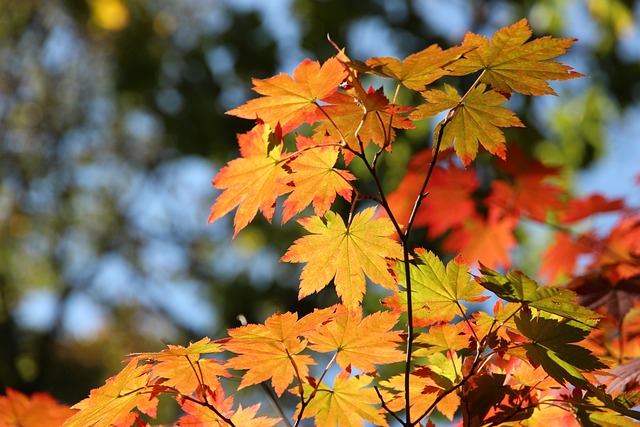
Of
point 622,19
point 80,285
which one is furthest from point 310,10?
point 80,285

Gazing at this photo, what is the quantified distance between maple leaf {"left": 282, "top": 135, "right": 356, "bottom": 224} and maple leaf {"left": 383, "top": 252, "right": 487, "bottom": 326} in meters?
0.10

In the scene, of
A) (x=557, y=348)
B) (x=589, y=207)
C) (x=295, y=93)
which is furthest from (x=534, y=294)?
(x=589, y=207)

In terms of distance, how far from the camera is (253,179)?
2.08 ft

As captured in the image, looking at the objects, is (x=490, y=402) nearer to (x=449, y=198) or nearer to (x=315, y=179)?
(x=315, y=179)

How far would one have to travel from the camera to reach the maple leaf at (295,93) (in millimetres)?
557

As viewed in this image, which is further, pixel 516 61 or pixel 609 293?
pixel 609 293

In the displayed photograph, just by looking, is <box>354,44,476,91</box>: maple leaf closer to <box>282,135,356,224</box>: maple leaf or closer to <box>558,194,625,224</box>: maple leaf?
<box>282,135,356,224</box>: maple leaf

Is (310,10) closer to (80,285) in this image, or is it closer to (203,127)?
(203,127)

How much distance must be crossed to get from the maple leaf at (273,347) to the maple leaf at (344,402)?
0.03 metres

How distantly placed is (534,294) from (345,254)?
0.18m

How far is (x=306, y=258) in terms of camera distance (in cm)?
62

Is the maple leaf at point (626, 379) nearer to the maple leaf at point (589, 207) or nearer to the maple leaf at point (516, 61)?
the maple leaf at point (516, 61)

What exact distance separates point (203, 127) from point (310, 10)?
137 cm

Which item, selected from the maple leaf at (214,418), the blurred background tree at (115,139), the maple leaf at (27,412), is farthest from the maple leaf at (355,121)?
the blurred background tree at (115,139)
